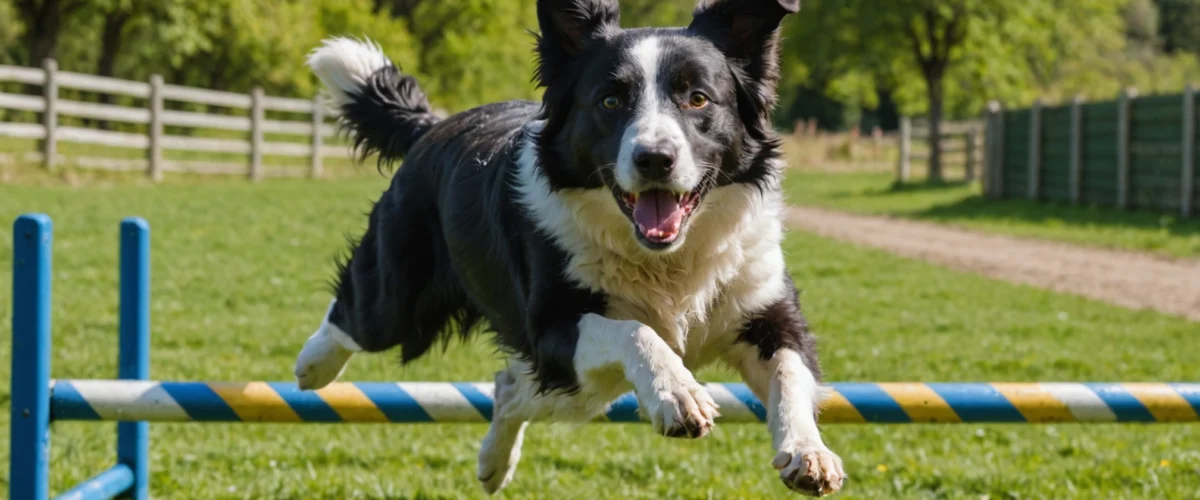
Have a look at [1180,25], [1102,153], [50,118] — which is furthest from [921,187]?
[1180,25]

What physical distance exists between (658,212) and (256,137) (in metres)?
24.0

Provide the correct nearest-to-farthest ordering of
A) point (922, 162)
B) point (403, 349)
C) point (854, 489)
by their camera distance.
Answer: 1. point (403, 349)
2. point (854, 489)
3. point (922, 162)

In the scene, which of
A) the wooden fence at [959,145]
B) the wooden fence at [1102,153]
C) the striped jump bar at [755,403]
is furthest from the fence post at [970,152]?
the striped jump bar at [755,403]

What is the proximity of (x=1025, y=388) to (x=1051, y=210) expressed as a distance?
59.3ft

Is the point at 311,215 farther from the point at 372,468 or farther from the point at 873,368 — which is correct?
the point at 372,468

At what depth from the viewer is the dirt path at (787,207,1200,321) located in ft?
38.3

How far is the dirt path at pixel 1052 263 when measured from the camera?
1167 cm

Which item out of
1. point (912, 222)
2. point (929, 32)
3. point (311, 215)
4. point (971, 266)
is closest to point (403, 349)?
point (971, 266)

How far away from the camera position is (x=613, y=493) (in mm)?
5203

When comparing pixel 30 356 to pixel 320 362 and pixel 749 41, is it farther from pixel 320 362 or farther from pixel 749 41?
pixel 749 41

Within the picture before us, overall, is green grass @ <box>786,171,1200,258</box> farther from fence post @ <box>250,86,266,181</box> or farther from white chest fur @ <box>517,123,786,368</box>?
fence post @ <box>250,86,266,181</box>

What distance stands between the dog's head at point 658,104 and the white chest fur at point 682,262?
0.08 metres

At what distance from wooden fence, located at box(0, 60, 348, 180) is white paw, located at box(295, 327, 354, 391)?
56.9ft

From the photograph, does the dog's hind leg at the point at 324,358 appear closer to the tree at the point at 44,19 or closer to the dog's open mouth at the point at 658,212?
the dog's open mouth at the point at 658,212
